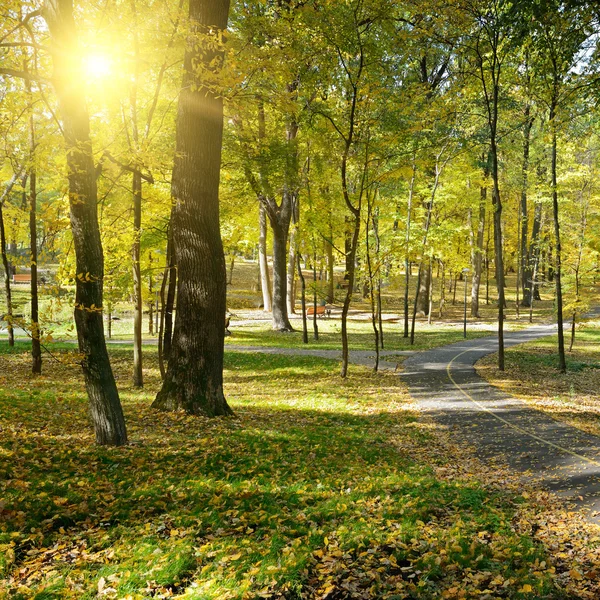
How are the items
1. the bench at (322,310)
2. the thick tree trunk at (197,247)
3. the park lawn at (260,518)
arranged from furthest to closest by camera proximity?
the bench at (322,310), the thick tree trunk at (197,247), the park lawn at (260,518)

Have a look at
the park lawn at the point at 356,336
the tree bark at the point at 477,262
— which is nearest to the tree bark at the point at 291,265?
the park lawn at the point at 356,336

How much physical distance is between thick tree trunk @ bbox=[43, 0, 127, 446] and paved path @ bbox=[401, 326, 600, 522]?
20.5ft

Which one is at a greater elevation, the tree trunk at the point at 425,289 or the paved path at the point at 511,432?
the tree trunk at the point at 425,289

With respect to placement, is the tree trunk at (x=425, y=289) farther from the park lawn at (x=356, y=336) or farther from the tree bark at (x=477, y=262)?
the tree bark at (x=477, y=262)

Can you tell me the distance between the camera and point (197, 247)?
8.80m

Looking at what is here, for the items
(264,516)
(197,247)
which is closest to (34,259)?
(197,247)

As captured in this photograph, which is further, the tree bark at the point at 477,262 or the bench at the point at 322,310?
the tree bark at the point at 477,262

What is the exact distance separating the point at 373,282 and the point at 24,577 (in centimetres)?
1481

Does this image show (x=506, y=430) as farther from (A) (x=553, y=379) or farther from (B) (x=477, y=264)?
(B) (x=477, y=264)

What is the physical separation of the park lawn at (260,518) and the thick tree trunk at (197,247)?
0.73m

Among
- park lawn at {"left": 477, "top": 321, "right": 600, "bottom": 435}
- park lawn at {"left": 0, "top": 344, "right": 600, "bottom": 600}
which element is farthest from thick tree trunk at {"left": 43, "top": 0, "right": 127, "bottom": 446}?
park lawn at {"left": 477, "top": 321, "right": 600, "bottom": 435}

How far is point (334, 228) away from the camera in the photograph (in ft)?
71.8

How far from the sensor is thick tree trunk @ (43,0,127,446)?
574 centimetres

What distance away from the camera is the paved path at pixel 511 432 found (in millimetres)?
7012
